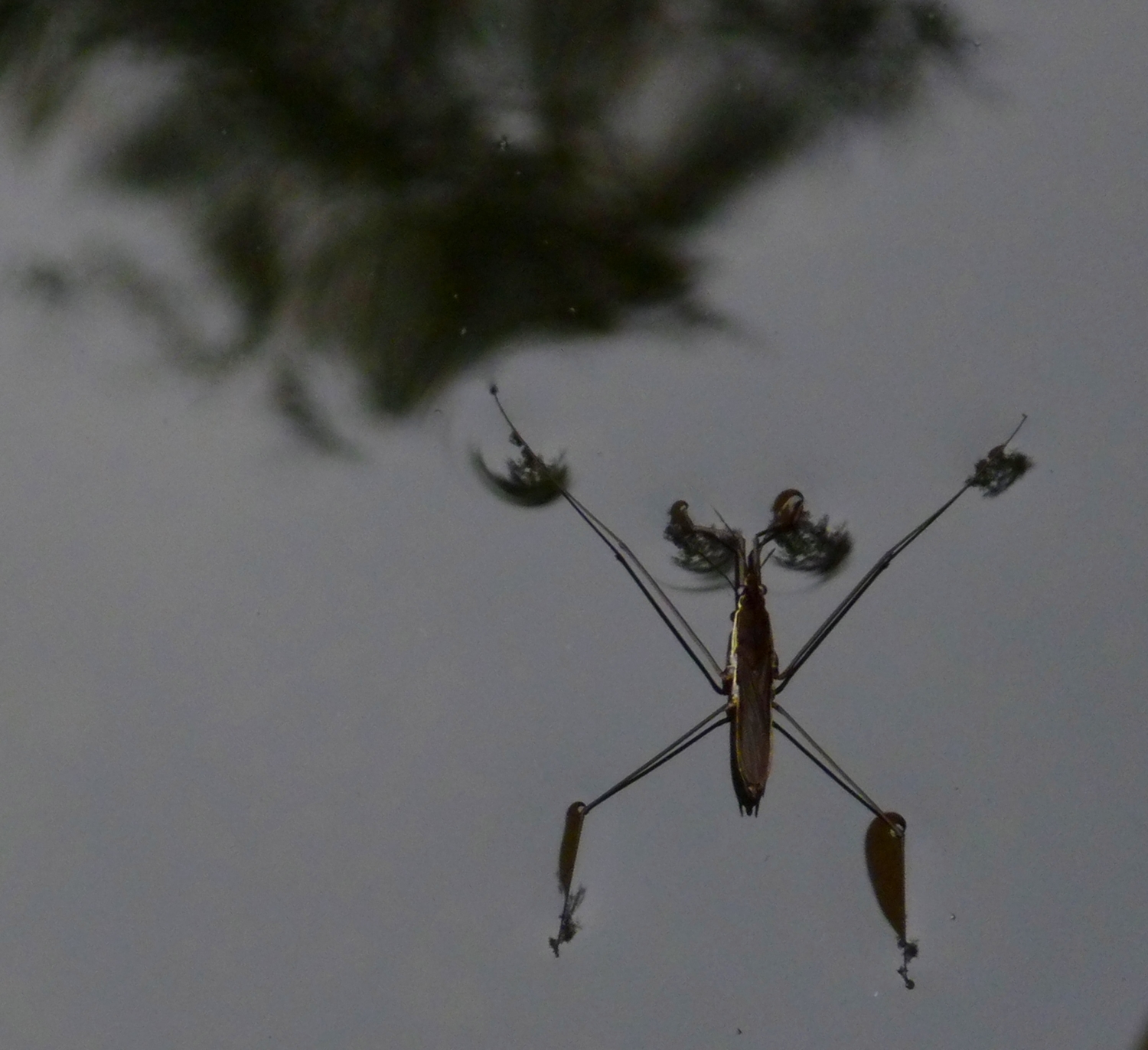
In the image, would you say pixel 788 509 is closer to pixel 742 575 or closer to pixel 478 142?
pixel 742 575

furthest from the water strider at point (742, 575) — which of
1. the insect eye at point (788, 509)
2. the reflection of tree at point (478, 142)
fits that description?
the reflection of tree at point (478, 142)

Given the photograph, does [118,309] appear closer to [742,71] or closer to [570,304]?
[570,304]

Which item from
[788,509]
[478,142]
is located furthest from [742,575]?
[478,142]

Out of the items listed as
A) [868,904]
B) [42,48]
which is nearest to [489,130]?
[42,48]

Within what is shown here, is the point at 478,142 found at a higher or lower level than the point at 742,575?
higher

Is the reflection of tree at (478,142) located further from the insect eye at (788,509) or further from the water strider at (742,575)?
the insect eye at (788,509)

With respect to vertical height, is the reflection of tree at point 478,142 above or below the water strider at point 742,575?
above
